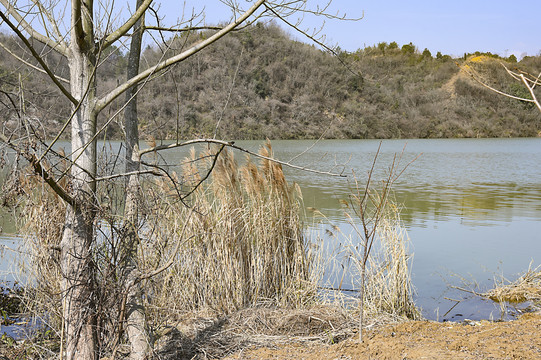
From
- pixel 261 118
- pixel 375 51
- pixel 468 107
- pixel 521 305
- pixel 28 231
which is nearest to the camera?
pixel 28 231

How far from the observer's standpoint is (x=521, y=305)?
17.0ft

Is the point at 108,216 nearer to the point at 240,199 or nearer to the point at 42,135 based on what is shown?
the point at 42,135

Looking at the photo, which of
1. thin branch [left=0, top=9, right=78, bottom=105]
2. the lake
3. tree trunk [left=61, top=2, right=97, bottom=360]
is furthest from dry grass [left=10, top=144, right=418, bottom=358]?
thin branch [left=0, top=9, right=78, bottom=105]

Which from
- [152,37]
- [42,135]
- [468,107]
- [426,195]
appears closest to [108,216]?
[42,135]

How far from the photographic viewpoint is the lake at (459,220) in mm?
5691

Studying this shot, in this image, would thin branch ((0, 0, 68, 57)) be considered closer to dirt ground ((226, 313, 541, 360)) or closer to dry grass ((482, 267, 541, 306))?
dirt ground ((226, 313, 541, 360))

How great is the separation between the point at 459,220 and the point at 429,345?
6911 mm

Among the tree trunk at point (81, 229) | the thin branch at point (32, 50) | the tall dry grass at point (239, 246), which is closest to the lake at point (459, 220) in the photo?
the tall dry grass at point (239, 246)

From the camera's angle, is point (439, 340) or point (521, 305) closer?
point (439, 340)

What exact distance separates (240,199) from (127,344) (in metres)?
1.64

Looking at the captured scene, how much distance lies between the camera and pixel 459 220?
382 inches

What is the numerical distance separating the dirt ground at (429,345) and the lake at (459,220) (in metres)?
1.07

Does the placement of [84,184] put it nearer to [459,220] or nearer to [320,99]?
[459,220]

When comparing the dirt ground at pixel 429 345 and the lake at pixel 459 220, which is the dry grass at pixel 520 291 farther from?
the dirt ground at pixel 429 345
